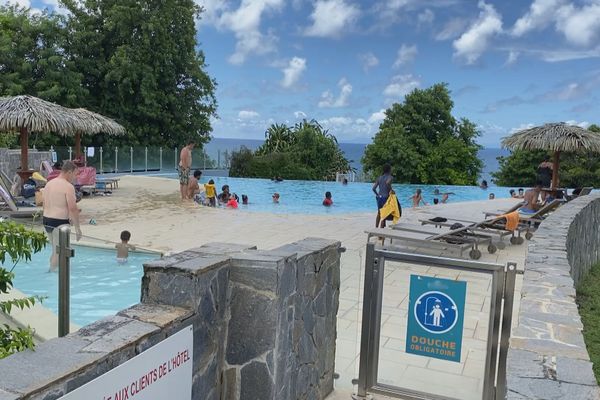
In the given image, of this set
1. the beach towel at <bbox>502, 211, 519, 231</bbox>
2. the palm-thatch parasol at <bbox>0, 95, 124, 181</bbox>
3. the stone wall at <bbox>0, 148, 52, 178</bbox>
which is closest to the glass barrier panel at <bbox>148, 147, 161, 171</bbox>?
the stone wall at <bbox>0, 148, 52, 178</bbox>

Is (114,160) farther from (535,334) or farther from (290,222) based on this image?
(535,334)

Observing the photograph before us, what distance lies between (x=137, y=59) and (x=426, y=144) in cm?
1511

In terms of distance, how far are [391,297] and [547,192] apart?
1082 cm

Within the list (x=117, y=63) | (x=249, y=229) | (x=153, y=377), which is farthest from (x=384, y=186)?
(x=117, y=63)

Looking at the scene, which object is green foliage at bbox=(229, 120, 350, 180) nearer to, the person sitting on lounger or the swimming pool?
the swimming pool

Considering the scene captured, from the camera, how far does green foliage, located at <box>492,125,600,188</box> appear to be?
27875 mm

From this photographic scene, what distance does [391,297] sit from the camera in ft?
16.4

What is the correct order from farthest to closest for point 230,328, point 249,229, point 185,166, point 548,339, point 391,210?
point 185,166 < point 249,229 < point 391,210 < point 230,328 < point 548,339

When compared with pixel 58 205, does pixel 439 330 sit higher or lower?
lower

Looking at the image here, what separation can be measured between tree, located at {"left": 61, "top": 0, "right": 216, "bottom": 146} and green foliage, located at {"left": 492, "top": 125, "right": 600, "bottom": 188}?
17.9 metres

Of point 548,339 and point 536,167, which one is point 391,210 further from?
point 536,167

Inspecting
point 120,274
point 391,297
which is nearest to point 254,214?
point 120,274

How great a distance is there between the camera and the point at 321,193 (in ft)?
80.2

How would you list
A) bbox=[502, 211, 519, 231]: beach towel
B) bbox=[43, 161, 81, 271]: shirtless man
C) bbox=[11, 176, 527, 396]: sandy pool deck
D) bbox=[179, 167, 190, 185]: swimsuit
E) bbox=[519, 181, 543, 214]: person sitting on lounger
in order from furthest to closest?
bbox=[179, 167, 190, 185]: swimsuit → bbox=[519, 181, 543, 214]: person sitting on lounger → bbox=[502, 211, 519, 231]: beach towel → bbox=[43, 161, 81, 271]: shirtless man → bbox=[11, 176, 527, 396]: sandy pool deck
